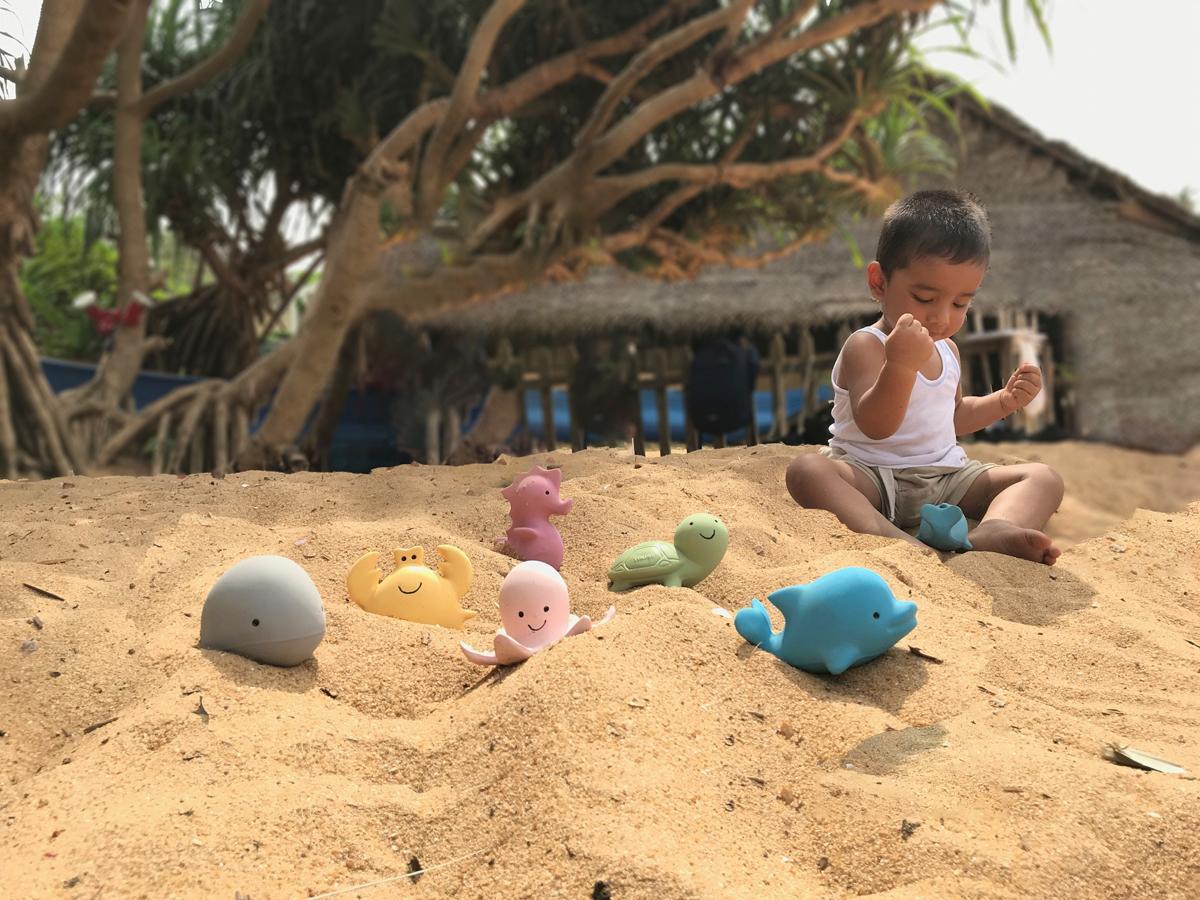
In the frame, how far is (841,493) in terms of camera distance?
10.6 feet

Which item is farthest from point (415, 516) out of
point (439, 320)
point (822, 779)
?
point (439, 320)

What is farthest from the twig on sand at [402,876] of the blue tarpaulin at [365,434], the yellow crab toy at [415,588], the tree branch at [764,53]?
the blue tarpaulin at [365,434]

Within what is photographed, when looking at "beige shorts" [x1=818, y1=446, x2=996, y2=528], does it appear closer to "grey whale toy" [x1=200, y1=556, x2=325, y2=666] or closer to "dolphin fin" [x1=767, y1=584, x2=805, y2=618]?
"dolphin fin" [x1=767, y1=584, x2=805, y2=618]

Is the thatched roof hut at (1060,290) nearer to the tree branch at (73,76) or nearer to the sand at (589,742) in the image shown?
the tree branch at (73,76)

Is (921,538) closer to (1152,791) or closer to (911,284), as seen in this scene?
(911,284)

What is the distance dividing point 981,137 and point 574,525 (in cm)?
1214

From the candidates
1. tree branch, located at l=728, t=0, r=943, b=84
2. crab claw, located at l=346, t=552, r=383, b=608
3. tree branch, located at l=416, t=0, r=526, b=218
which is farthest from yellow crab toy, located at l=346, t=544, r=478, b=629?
tree branch, located at l=728, t=0, r=943, b=84

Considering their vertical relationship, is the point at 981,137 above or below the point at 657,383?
above

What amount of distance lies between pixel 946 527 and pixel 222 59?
6155 millimetres

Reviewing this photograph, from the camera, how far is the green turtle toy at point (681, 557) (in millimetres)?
2561

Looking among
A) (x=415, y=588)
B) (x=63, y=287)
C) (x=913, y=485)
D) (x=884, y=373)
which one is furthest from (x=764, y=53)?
(x=63, y=287)

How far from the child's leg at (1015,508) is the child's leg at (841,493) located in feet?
0.69

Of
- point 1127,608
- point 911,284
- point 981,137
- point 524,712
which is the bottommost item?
point 1127,608

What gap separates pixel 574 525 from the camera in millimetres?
3039
